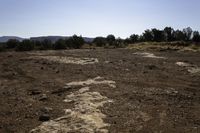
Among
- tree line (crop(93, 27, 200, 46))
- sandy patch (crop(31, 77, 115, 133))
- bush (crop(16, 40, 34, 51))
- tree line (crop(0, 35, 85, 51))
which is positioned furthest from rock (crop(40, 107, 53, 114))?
tree line (crop(93, 27, 200, 46))

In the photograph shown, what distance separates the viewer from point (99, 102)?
39.2ft

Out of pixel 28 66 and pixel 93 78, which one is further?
pixel 28 66

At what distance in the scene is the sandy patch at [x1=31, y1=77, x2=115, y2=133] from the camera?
912 cm

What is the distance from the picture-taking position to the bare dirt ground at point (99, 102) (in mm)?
9484

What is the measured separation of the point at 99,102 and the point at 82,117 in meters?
1.95

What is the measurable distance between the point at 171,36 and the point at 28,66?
6437 centimetres

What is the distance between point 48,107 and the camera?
1147 centimetres

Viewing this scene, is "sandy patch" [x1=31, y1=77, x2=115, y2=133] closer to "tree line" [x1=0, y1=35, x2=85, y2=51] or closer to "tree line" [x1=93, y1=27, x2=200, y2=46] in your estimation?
"tree line" [x1=0, y1=35, x2=85, y2=51]

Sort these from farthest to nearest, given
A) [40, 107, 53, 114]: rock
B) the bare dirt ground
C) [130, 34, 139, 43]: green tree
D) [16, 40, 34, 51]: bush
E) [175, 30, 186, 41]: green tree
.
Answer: [175, 30, 186, 41]: green tree, [130, 34, 139, 43]: green tree, [16, 40, 34, 51]: bush, [40, 107, 53, 114]: rock, the bare dirt ground

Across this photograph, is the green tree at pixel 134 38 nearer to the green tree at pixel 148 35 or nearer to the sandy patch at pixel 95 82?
the green tree at pixel 148 35

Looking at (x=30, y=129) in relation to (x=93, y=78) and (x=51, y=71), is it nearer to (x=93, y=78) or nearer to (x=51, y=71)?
(x=93, y=78)

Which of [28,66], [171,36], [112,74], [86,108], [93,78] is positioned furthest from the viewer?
[171,36]

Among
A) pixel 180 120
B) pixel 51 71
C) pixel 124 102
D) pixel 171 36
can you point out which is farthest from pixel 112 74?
pixel 171 36

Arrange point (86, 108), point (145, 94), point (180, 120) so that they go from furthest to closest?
1. point (145, 94)
2. point (86, 108)
3. point (180, 120)
